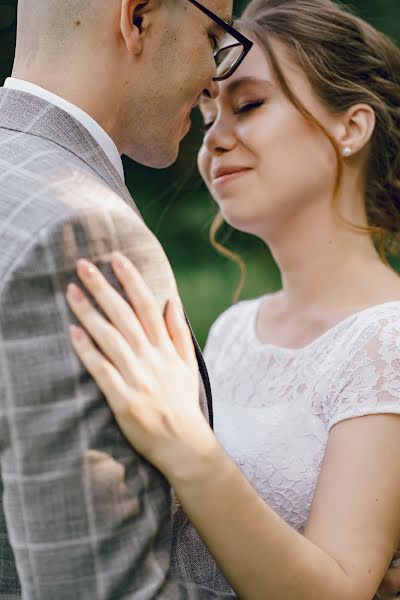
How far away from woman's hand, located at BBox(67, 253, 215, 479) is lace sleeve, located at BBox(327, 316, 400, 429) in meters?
0.55

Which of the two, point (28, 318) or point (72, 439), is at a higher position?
point (28, 318)

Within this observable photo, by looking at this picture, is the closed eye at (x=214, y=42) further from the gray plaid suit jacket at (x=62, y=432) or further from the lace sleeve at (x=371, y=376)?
the lace sleeve at (x=371, y=376)

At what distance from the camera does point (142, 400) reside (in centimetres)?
118

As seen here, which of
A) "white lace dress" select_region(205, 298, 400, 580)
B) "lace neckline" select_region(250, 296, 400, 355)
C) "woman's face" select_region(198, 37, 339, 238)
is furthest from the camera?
"woman's face" select_region(198, 37, 339, 238)

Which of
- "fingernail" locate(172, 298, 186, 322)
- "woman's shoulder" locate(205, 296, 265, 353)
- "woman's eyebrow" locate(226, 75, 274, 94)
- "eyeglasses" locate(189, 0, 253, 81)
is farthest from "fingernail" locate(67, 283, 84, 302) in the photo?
"woman's shoulder" locate(205, 296, 265, 353)

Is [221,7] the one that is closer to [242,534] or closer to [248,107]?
[248,107]

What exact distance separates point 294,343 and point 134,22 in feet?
3.54

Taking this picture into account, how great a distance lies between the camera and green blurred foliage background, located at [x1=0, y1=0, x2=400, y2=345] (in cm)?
376

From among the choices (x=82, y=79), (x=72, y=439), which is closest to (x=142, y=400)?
(x=72, y=439)

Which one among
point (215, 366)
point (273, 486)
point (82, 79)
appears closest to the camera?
point (82, 79)

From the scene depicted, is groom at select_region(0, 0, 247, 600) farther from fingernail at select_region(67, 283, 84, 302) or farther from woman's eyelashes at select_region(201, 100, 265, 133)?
woman's eyelashes at select_region(201, 100, 265, 133)

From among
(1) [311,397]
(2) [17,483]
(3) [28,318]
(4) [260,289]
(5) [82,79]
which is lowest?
(4) [260,289]

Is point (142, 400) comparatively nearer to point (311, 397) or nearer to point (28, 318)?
point (28, 318)

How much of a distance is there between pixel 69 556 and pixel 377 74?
176cm
